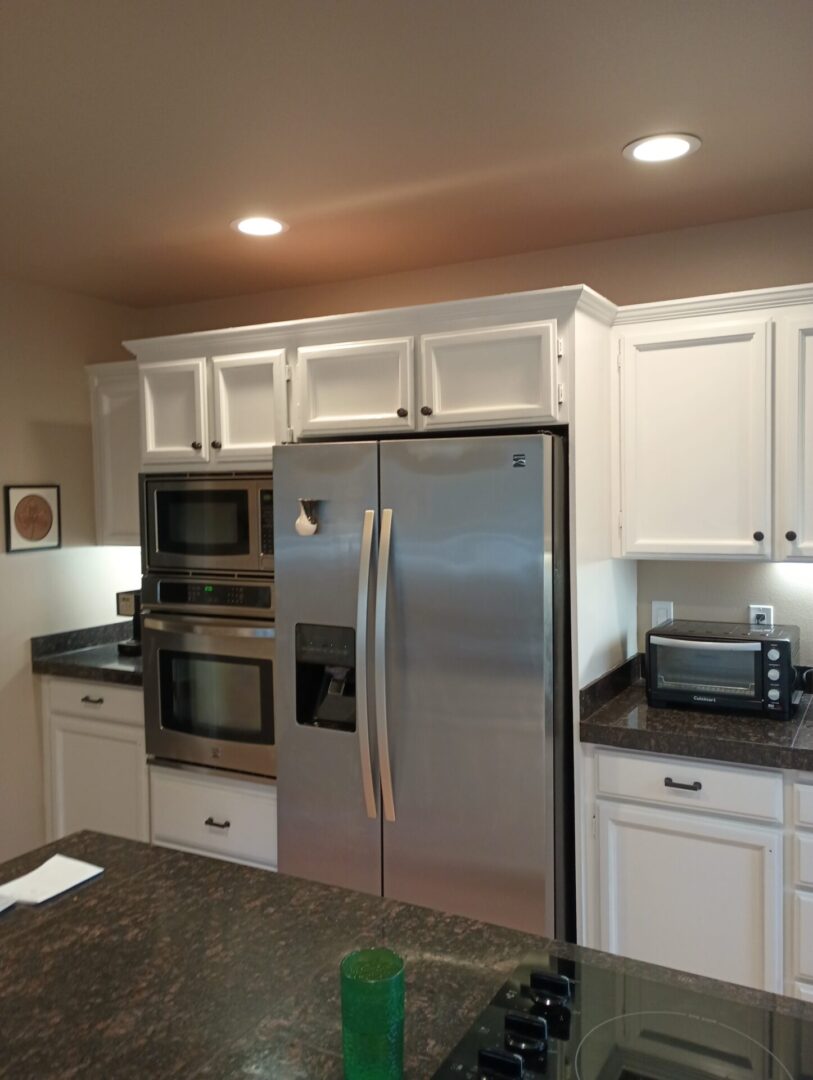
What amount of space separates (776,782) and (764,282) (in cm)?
151

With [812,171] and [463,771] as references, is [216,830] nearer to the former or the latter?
[463,771]

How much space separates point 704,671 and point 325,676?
113cm

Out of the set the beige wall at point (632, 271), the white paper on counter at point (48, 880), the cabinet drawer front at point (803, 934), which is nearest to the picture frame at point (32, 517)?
the beige wall at point (632, 271)

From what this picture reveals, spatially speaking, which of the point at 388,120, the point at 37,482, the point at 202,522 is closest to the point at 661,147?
the point at 388,120

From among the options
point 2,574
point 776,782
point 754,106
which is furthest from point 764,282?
point 2,574

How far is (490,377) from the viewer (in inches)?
95.7

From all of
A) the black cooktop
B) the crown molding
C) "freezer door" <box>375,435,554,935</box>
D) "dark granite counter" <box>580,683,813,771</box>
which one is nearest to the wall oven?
"freezer door" <box>375,435,554,935</box>

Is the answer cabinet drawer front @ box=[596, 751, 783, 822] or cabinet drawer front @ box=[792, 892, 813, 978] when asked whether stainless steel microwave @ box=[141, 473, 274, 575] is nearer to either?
cabinet drawer front @ box=[596, 751, 783, 822]

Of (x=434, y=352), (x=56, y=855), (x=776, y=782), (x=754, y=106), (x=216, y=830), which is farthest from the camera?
(x=216, y=830)

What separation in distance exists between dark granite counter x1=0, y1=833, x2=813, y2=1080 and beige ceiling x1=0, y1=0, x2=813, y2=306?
4.93 feet

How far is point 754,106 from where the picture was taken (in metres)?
1.85

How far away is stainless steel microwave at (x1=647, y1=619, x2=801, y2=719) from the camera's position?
7.79 feet

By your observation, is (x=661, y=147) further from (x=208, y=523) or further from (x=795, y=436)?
(x=208, y=523)

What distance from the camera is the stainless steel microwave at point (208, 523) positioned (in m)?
2.84
